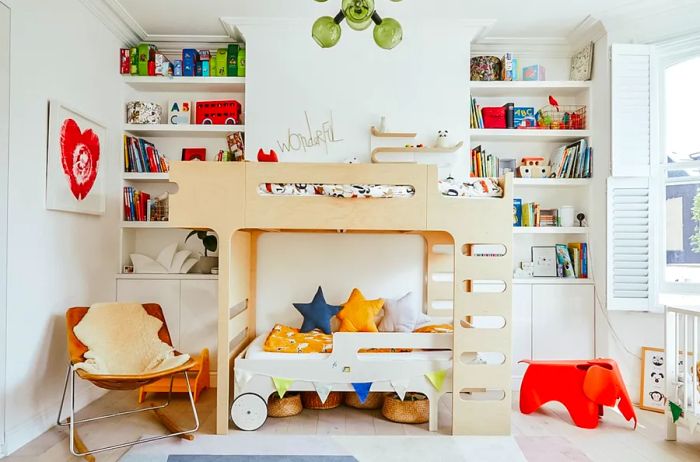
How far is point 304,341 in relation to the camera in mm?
2906

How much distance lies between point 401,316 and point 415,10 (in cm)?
200

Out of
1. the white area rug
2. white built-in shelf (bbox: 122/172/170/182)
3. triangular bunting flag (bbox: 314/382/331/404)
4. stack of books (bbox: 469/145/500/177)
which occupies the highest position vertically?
stack of books (bbox: 469/145/500/177)

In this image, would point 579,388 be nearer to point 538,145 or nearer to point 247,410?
point 538,145

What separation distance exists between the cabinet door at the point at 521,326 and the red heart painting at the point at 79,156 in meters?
2.87

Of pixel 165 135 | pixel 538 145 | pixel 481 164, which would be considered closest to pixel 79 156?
pixel 165 135

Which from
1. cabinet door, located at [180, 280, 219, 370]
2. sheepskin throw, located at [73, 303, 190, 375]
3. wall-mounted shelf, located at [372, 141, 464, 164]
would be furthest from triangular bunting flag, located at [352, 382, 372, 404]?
wall-mounted shelf, located at [372, 141, 464, 164]

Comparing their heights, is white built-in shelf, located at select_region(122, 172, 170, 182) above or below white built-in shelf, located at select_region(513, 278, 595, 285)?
above

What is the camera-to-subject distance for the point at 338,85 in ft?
11.4

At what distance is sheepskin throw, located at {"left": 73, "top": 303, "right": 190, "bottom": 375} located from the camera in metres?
2.64

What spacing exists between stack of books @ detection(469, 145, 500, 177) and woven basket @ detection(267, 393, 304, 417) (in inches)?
75.8

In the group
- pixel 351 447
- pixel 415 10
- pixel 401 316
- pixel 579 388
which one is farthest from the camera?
pixel 415 10

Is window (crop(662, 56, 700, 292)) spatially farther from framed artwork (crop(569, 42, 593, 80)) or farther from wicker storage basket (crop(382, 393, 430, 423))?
wicker storage basket (crop(382, 393, 430, 423))

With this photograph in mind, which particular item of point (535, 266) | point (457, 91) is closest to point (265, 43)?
point (457, 91)

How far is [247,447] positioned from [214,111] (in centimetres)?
228
